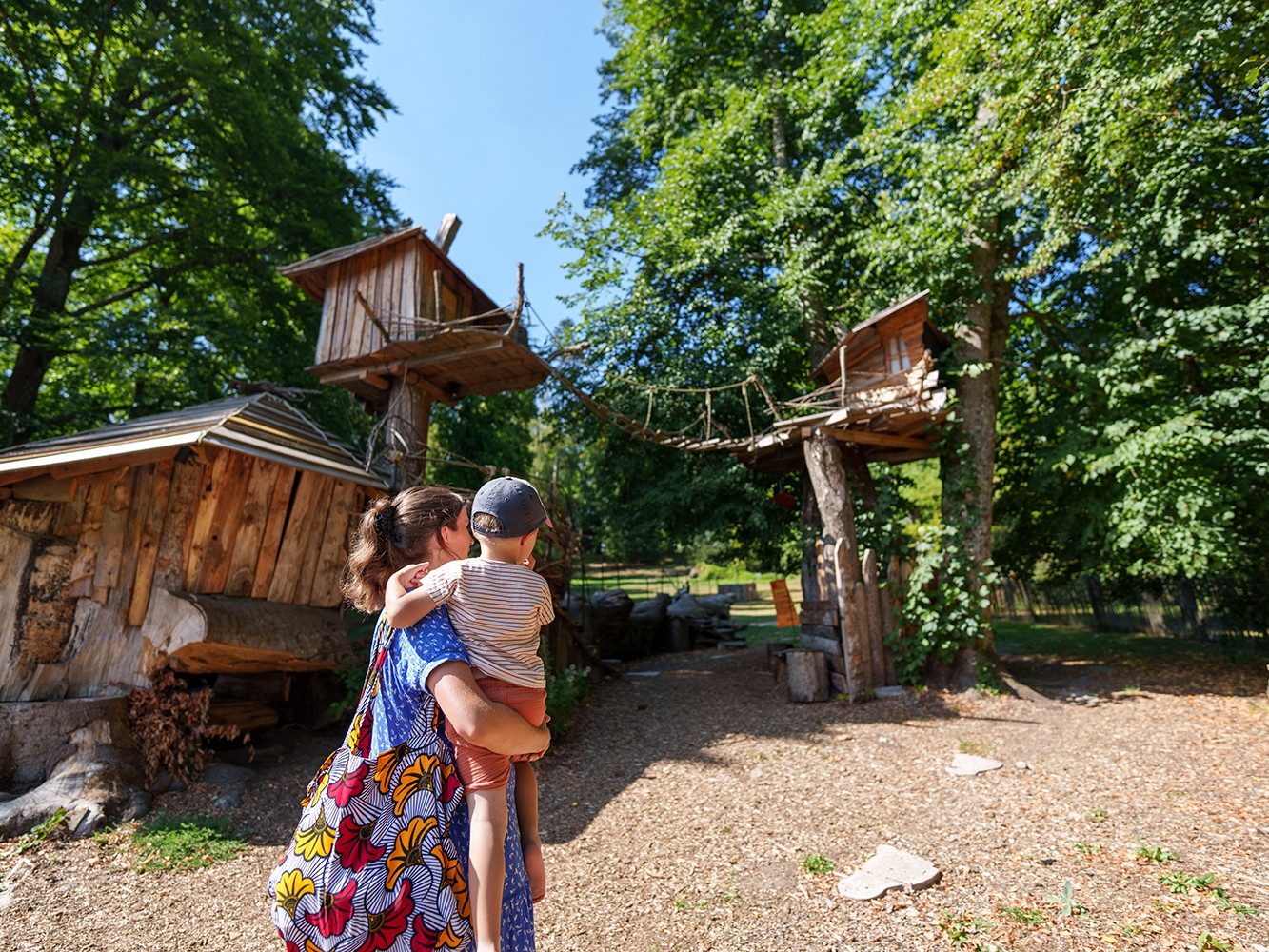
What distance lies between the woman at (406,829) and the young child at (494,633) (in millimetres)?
48

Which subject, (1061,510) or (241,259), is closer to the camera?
(1061,510)

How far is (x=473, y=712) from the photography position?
159 cm

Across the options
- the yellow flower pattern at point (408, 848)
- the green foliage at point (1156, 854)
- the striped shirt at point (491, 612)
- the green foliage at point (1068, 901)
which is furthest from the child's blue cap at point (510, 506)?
the green foliage at point (1156, 854)

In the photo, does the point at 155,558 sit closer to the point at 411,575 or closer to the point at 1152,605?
the point at 411,575

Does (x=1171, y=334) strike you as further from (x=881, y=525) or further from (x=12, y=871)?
(x=12, y=871)

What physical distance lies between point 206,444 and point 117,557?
129cm

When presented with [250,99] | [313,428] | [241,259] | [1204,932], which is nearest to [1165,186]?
[1204,932]

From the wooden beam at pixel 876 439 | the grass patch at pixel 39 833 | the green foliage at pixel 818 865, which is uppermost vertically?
the wooden beam at pixel 876 439

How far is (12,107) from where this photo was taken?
Result: 377 inches

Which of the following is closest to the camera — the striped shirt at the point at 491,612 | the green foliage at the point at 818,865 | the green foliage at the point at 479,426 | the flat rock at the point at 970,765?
the striped shirt at the point at 491,612

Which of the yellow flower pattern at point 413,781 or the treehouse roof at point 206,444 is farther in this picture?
the treehouse roof at point 206,444

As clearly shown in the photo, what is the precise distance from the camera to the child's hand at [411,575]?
70.9 inches

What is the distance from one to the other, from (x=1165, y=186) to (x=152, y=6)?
48.2 ft

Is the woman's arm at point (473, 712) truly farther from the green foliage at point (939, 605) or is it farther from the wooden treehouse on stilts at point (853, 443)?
the green foliage at point (939, 605)
